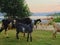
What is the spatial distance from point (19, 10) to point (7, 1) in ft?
3.77

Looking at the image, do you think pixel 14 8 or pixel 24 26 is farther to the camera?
pixel 14 8

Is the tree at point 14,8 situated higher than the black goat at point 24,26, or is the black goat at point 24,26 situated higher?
the tree at point 14,8

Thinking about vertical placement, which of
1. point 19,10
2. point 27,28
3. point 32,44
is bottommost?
point 32,44

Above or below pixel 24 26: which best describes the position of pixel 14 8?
above

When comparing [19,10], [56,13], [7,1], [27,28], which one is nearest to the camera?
[27,28]

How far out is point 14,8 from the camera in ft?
44.1

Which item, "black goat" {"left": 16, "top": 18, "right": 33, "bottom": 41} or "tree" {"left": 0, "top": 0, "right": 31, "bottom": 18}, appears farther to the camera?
"tree" {"left": 0, "top": 0, "right": 31, "bottom": 18}

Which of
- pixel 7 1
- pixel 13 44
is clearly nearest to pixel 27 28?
pixel 13 44

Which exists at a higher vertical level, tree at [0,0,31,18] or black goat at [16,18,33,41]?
tree at [0,0,31,18]

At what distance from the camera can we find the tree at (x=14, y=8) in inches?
500

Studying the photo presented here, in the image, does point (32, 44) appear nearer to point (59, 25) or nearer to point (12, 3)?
point (59, 25)

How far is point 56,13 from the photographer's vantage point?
17281 millimetres

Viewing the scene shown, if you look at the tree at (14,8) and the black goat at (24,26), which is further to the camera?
the tree at (14,8)

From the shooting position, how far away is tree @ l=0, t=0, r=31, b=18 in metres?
12.7
